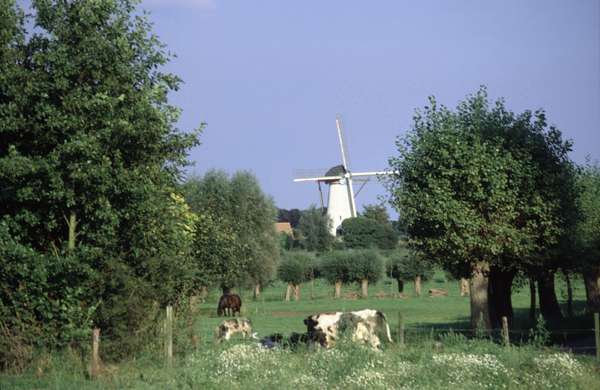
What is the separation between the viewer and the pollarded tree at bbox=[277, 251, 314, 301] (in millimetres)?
81688

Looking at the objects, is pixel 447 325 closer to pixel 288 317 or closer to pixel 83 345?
pixel 288 317

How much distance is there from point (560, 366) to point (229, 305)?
134 ft

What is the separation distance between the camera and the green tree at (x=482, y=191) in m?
29.2

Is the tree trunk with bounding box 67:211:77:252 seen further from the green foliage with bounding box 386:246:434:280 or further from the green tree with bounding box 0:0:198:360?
the green foliage with bounding box 386:246:434:280

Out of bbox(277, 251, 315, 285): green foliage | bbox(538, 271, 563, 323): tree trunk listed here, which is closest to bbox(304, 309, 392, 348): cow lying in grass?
bbox(538, 271, 563, 323): tree trunk

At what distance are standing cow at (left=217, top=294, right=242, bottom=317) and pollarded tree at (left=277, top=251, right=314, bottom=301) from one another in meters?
23.1

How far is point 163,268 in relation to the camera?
23.6 m

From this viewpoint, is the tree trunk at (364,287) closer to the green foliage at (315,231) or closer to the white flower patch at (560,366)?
the green foliage at (315,231)

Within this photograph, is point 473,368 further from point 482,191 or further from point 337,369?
point 482,191

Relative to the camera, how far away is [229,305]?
57406 millimetres

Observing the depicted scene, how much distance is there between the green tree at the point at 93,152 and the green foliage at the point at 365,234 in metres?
102

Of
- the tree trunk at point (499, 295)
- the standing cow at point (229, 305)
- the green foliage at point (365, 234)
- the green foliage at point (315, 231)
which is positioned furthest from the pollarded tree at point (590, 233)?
the green foliage at point (315, 231)

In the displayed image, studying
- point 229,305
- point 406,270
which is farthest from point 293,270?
point 229,305

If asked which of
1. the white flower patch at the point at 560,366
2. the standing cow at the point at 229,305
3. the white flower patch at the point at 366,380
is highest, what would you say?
the standing cow at the point at 229,305
